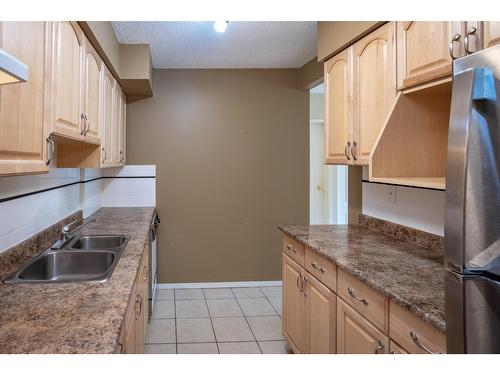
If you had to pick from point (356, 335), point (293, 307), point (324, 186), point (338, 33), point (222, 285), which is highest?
point (338, 33)

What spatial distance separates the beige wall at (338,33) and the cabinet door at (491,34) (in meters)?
0.78

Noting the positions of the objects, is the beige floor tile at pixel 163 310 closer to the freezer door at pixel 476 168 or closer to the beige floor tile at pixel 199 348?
the beige floor tile at pixel 199 348

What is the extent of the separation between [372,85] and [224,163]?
2.22m

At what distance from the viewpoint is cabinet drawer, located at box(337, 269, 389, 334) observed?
1.34 m

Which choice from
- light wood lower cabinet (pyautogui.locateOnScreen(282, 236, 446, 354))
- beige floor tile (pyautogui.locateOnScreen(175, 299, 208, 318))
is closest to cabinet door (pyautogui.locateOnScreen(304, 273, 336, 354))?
light wood lower cabinet (pyautogui.locateOnScreen(282, 236, 446, 354))

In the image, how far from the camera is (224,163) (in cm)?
401

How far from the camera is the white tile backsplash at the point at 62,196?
168cm

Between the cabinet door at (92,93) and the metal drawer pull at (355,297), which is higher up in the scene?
the cabinet door at (92,93)

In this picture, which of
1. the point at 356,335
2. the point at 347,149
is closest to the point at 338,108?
the point at 347,149

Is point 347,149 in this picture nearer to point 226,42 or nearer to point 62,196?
point 226,42

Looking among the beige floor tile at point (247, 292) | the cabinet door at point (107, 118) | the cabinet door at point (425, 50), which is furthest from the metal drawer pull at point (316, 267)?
the beige floor tile at point (247, 292)

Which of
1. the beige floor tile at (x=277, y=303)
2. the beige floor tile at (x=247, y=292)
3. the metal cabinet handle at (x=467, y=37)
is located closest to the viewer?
the metal cabinet handle at (x=467, y=37)

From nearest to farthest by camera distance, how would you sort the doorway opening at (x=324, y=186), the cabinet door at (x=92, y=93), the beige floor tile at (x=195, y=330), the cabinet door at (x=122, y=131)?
the cabinet door at (x=92, y=93) < the beige floor tile at (x=195, y=330) < the cabinet door at (x=122, y=131) < the doorway opening at (x=324, y=186)
